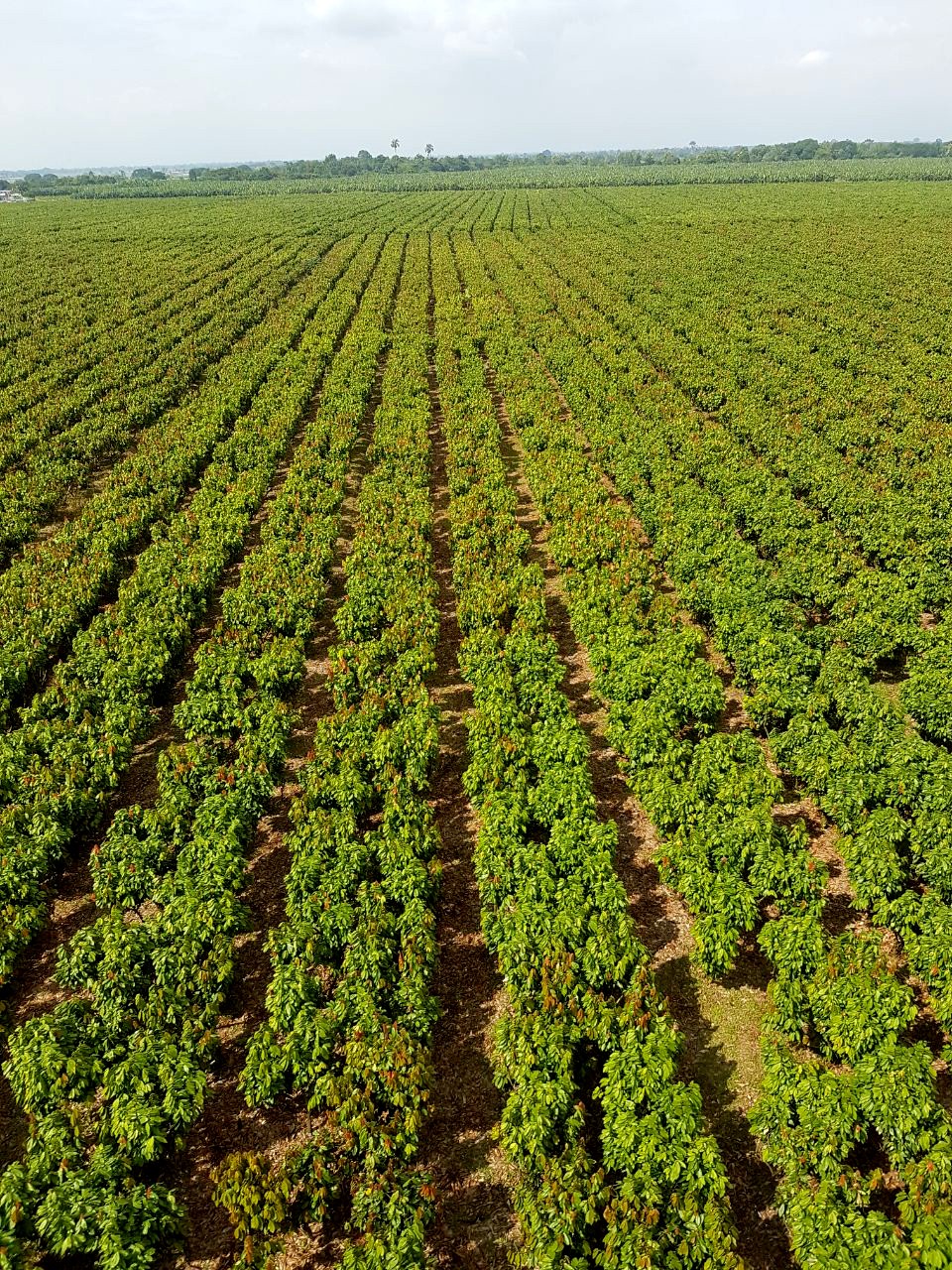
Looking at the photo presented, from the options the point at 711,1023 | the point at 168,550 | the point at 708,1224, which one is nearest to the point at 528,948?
the point at 711,1023

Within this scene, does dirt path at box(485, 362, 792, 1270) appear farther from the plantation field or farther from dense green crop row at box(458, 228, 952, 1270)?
dense green crop row at box(458, 228, 952, 1270)

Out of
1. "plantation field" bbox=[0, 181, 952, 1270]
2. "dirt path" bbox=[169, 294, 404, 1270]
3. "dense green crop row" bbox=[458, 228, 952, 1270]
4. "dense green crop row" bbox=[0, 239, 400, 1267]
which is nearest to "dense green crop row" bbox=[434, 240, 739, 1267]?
"plantation field" bbox=[0, 181, 952, 1270]

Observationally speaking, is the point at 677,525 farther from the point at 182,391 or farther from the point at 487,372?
the point at 182,391

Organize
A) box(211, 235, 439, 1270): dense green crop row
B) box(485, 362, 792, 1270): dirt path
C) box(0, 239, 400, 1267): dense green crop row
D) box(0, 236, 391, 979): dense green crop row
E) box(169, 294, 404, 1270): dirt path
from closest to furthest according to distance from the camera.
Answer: box(0, 239, 400, 1267): dense green crop row, box(211, 235, 439, 1270): dense green crop row, box(169, 294, 404, 1270): dirt path, box(485, 362, 792, 1270): dirt path, box(0, 236, 391, 979): dense green crop row

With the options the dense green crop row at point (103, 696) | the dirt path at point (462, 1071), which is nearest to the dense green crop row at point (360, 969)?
the dirt path at point (462, 1071)

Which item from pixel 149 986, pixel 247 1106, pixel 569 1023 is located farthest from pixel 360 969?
pixel 149 986

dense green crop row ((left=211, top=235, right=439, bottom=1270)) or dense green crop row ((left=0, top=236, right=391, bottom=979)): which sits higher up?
dense green crop row ((left=0, top=236, right=391, bottom=979))
